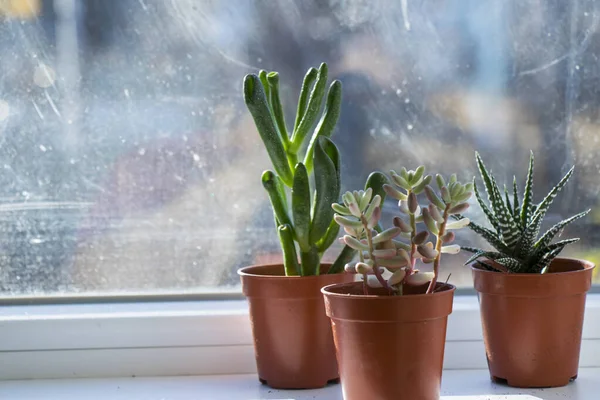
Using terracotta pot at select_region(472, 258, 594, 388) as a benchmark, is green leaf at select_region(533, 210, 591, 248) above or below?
above

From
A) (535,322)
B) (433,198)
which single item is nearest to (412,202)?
(433,198)

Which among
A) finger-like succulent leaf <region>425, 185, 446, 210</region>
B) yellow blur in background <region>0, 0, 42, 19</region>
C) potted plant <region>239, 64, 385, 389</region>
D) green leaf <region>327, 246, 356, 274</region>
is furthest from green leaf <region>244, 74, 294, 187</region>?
yellow blur in background <region>0, 0, 42, 19</region>

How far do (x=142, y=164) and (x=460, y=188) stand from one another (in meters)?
0.54

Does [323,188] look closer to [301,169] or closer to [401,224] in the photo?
[301,169]

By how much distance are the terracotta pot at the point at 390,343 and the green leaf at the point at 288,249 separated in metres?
0.15

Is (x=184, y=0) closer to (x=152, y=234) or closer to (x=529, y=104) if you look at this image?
(x=152, y=234)

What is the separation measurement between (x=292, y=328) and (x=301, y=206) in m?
0.15

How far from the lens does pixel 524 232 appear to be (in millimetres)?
1003

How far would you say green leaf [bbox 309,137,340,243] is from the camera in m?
0.97

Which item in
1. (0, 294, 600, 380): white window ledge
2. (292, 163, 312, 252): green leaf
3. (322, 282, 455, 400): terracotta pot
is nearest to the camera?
(322, 282, 455, 400): terracotta pot

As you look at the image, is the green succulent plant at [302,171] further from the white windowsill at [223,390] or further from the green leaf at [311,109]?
the white windowsill at [223,390]

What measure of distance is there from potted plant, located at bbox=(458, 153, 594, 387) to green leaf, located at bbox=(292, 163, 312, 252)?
0.67 ft

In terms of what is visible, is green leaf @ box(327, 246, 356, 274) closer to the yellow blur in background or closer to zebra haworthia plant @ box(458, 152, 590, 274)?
zebra haworthia plant @ box(458, 152, 590, 274)

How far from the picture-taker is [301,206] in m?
0.99
